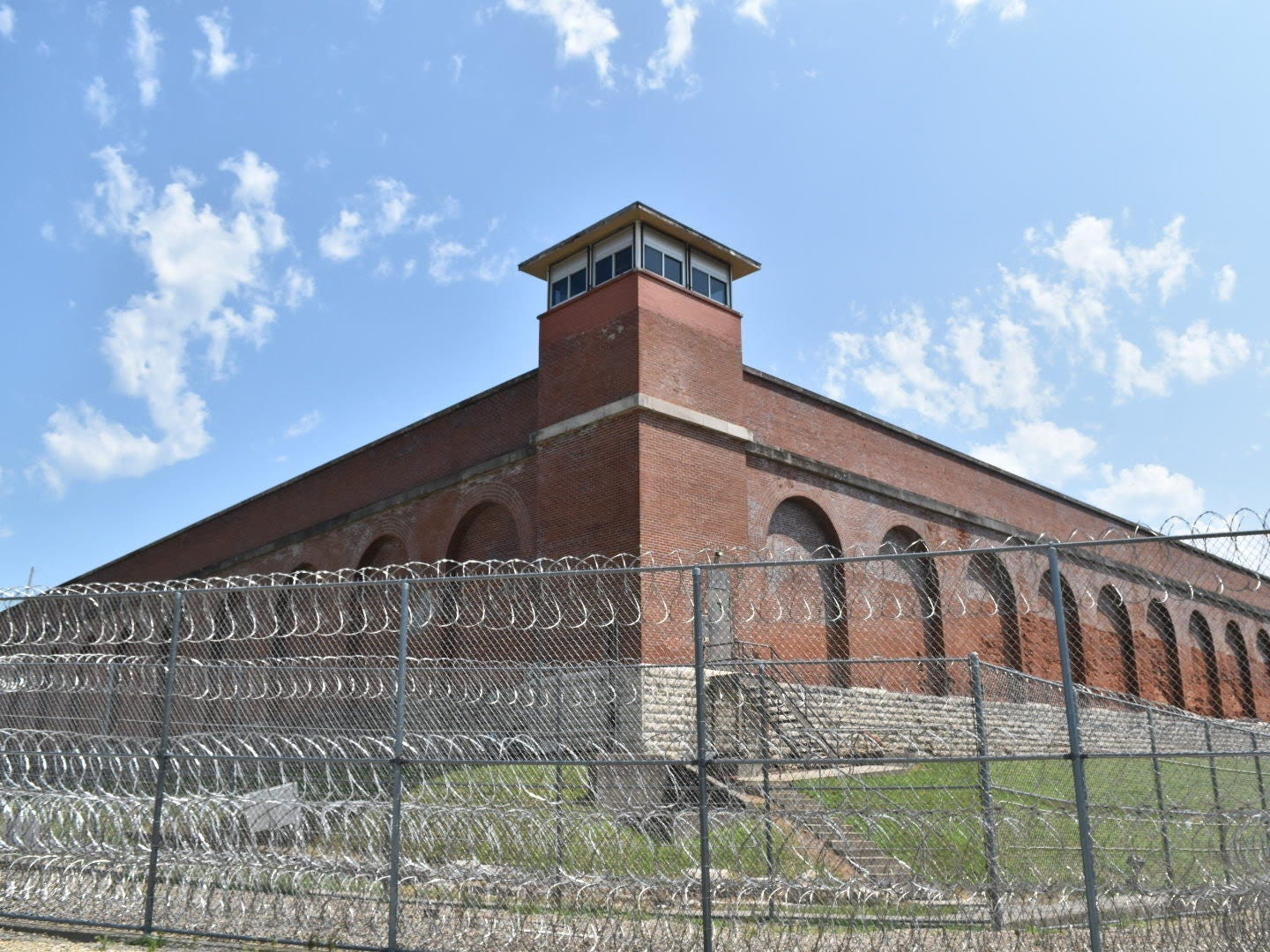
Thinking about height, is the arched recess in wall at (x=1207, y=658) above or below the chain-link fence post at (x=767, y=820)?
above

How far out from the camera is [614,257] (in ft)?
64.5

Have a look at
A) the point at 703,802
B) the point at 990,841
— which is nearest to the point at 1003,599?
the point at 990,841

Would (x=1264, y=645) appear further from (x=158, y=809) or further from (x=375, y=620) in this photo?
(x=158, y=809)

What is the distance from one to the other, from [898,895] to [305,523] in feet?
69.8

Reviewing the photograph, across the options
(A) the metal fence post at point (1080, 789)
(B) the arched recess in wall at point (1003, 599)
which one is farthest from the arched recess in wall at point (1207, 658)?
(A) the metal fence post at point (1080, 789)

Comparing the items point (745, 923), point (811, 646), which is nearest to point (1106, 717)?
point (811, 646)

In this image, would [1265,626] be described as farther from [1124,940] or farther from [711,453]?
[1124,940]

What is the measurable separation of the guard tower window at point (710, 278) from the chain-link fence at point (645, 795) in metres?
5.63

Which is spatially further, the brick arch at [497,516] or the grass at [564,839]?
the brick arch at [497,516]

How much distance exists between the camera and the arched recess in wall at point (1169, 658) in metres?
27.4

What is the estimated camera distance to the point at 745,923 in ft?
24.4

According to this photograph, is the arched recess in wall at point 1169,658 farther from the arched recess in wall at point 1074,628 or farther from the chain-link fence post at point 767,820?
the chain-link fence post at point 767,820

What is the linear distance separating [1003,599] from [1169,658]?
363 inches

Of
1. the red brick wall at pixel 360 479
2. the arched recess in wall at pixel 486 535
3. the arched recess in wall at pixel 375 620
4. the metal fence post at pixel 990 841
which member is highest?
the red brick wall at pixel 360 479
